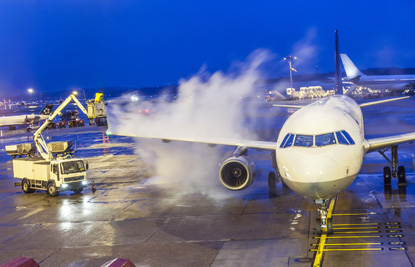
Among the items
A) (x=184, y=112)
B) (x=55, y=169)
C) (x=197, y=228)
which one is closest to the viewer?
(x=197, y=228)

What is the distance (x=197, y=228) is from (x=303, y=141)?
514cm

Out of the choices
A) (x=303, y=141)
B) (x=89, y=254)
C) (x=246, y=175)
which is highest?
(x=303, y=141)

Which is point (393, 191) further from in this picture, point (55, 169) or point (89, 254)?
point (55, 169)

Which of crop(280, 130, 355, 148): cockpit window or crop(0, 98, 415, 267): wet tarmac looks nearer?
crop(0, 98, 415, 267): wet tarmac

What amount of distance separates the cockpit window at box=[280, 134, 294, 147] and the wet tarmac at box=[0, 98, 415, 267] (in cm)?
303

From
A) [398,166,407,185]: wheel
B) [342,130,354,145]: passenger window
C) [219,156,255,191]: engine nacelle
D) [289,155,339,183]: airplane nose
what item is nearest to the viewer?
[289,155,339,183]: airplane nose

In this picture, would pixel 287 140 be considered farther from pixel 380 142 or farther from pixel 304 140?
pixel 380 142

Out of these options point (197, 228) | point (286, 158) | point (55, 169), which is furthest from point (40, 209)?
point (286, 158)

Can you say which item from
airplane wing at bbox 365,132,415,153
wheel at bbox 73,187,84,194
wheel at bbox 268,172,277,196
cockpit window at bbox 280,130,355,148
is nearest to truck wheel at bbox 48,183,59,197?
wheel at bbox 73,187,84,194

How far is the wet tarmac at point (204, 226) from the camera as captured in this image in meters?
15.3

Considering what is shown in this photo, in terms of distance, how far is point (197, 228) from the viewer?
18.6 meters

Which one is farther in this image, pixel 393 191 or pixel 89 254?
pixel 393 191

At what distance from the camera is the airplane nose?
15.5 m

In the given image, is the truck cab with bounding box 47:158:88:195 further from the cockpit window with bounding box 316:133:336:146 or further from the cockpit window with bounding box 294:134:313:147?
the cockpit window with bounding box 316:133:336:146
